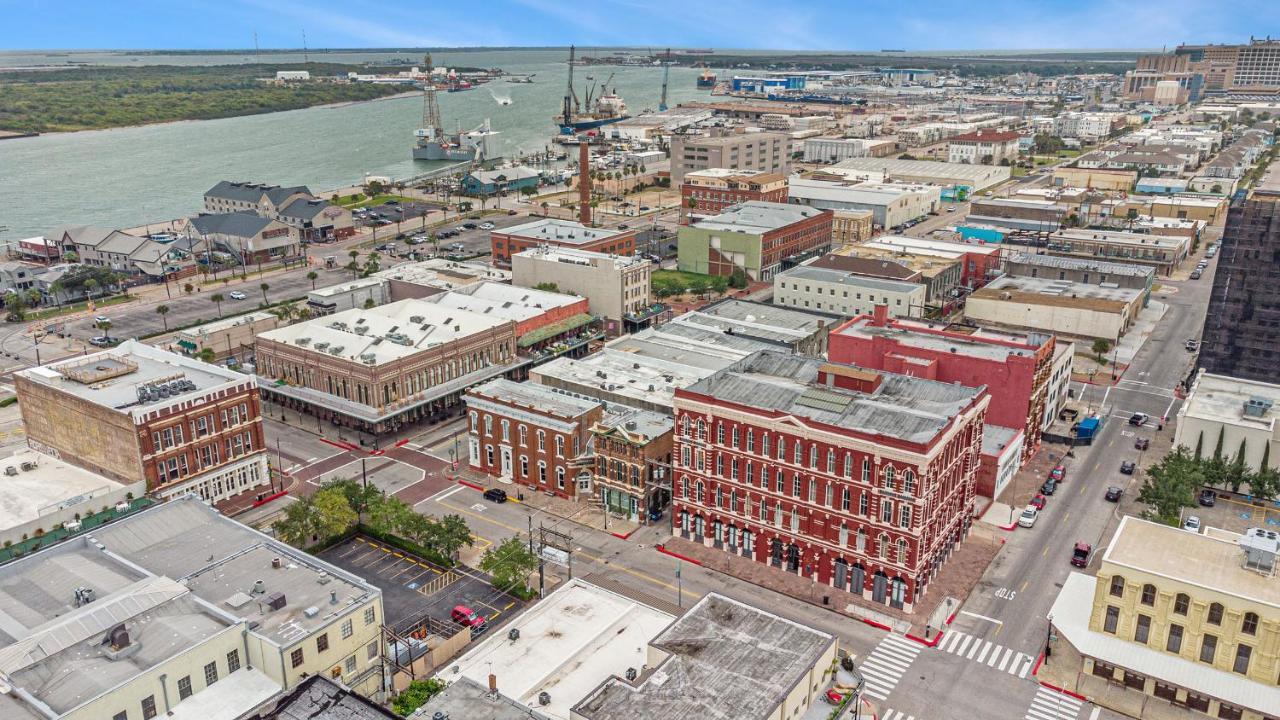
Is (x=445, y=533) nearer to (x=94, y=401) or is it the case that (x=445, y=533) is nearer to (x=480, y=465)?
(x=480, y=465)

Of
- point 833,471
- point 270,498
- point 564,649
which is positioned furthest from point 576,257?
point 564,649

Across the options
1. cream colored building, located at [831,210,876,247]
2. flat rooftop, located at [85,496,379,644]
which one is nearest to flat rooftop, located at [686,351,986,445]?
flat rooftop, located at [85,496,379,644]

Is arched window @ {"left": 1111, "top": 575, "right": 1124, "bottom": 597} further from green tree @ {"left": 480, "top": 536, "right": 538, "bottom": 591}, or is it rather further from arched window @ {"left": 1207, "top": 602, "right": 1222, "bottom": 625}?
green tree @ {"left": 480, "top": 536, "right": 538, "bottom": 591}

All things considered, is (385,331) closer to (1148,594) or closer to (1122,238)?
(1148,594)

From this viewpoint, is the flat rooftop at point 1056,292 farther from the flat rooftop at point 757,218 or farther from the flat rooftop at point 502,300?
the flat rooftop at point 502,300

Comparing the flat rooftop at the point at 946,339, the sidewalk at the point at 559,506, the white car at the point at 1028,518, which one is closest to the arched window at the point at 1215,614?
the white car at the point at 1028,518

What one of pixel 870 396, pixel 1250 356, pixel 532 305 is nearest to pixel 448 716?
pixel 870 396
